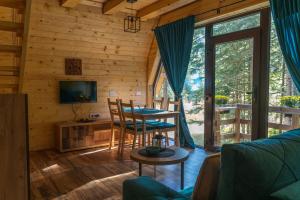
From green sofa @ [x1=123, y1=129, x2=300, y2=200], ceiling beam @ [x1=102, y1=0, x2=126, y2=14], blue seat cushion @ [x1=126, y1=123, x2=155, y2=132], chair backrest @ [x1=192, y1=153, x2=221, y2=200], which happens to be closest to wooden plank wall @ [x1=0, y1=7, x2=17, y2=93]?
ceiling beam @ [x1=102, y1=0, x2=126, y2=14]

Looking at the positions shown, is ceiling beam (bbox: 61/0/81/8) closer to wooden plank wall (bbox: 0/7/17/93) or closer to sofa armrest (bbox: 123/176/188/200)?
wooden plank wall (bbox: 0/7/17/93)

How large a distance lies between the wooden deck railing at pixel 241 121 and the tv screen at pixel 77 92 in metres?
2.35

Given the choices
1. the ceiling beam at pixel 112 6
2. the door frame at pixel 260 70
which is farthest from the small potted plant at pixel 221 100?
the ceiling beam at pixel 112 6

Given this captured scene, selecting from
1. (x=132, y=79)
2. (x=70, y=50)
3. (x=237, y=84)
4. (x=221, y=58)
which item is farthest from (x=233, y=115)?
(x=70, y=50)

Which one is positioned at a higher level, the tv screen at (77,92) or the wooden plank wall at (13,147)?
the tv screen at (77,92)

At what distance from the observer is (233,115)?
394 cm

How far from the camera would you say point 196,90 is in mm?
4648

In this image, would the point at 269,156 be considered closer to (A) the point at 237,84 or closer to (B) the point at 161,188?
(B) the point at 161,188

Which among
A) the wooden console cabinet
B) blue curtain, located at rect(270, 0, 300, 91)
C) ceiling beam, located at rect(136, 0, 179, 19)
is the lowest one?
the wooden console cabinet

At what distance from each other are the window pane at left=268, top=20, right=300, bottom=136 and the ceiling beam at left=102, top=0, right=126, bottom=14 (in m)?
2.28

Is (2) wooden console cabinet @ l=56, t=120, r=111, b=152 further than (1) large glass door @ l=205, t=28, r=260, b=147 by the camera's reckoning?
Yes

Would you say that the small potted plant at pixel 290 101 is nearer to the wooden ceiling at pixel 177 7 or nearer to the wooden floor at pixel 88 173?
the wooden ceiling at pixel 177 7

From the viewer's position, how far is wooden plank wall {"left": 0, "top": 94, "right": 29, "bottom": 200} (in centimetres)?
183

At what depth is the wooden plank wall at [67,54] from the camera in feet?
13.9
